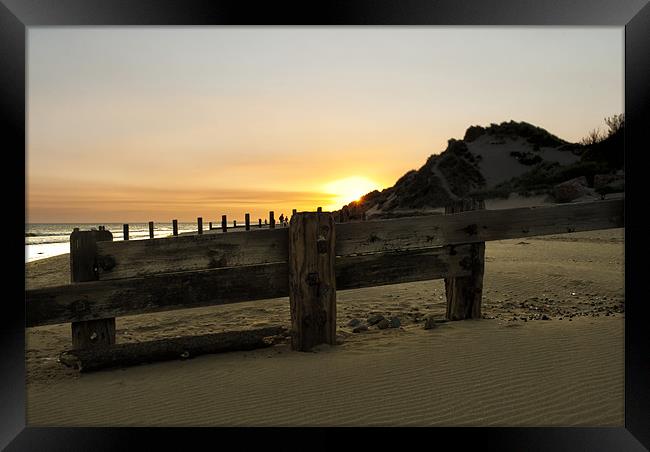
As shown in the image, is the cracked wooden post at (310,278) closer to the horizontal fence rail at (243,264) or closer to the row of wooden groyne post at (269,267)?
the row of wooden groyne post at (269,267)

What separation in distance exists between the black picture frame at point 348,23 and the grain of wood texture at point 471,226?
2451mm

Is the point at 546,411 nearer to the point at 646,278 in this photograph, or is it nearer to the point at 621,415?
the point at 621,415

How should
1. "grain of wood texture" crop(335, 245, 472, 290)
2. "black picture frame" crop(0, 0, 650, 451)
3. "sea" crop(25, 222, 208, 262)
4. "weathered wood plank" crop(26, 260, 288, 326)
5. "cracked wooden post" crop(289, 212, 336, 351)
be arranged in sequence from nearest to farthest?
"black picture frame" crop(0, 0, 650, 451)
"weathered wood plank" crop(26, 260, 288, 326)
"cracked wooden post" crop(289, 212, 336, 351)
"grain of wood texture" crop(335, 245, 472, 290)
"sea" crop(25, 222, 208, 262)

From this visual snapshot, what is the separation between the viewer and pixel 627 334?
3.34m

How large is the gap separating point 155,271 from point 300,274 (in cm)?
152

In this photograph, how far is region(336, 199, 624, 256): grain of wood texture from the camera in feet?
17.6

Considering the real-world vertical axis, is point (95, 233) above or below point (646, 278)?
above

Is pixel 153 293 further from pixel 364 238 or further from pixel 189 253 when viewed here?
pixel 364 238

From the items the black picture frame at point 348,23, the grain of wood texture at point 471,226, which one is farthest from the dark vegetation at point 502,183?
the black picture frame at point 348,23

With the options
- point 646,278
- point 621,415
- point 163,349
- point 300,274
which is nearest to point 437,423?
point 621,415

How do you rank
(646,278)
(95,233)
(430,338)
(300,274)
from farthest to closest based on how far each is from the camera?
(430,338), (300,274), (95,233), (646,278)

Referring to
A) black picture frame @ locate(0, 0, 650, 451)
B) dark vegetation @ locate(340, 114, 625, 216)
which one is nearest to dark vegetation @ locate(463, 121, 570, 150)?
dark vegetation @ locate(340, 114, 625, 216)

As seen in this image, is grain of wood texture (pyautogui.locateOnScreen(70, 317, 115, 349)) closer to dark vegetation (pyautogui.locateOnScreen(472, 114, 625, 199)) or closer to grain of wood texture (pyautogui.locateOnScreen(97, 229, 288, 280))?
grain of wood texture (pyautogui.locateOnScreen(97, 229, 288, 280))

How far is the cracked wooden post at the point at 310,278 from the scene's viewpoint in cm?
494
